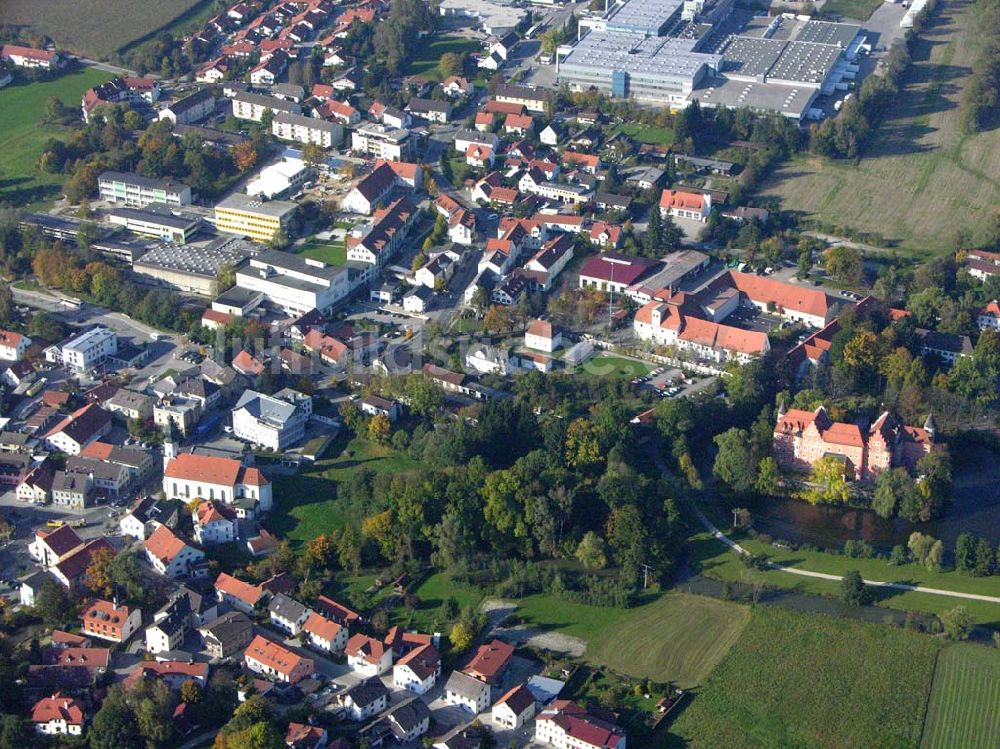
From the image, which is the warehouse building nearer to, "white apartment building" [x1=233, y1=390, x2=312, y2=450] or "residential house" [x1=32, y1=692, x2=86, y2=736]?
"white apartment building" [x1=233, y1=390, x2=312, y2=450]

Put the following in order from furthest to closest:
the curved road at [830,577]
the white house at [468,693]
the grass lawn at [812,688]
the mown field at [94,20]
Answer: the mown field at [94,20] < the curved road at [830,577] < the white house at [468,693] < the grass lawn at [812,688]

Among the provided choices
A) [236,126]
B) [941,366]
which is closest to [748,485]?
[941,366]

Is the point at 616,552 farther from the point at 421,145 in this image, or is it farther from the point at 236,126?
the point at 236,126

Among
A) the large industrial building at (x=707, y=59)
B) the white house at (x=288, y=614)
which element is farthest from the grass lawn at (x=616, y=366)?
the large industrial building at (x=707, y=59)

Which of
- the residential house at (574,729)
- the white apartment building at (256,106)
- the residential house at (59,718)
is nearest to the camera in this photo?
the residential house at (574,729)

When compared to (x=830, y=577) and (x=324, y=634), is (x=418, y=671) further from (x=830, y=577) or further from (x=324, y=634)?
(x=830, y=577)

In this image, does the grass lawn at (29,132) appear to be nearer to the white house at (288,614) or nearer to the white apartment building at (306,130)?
the white apartment building at (306,130)
